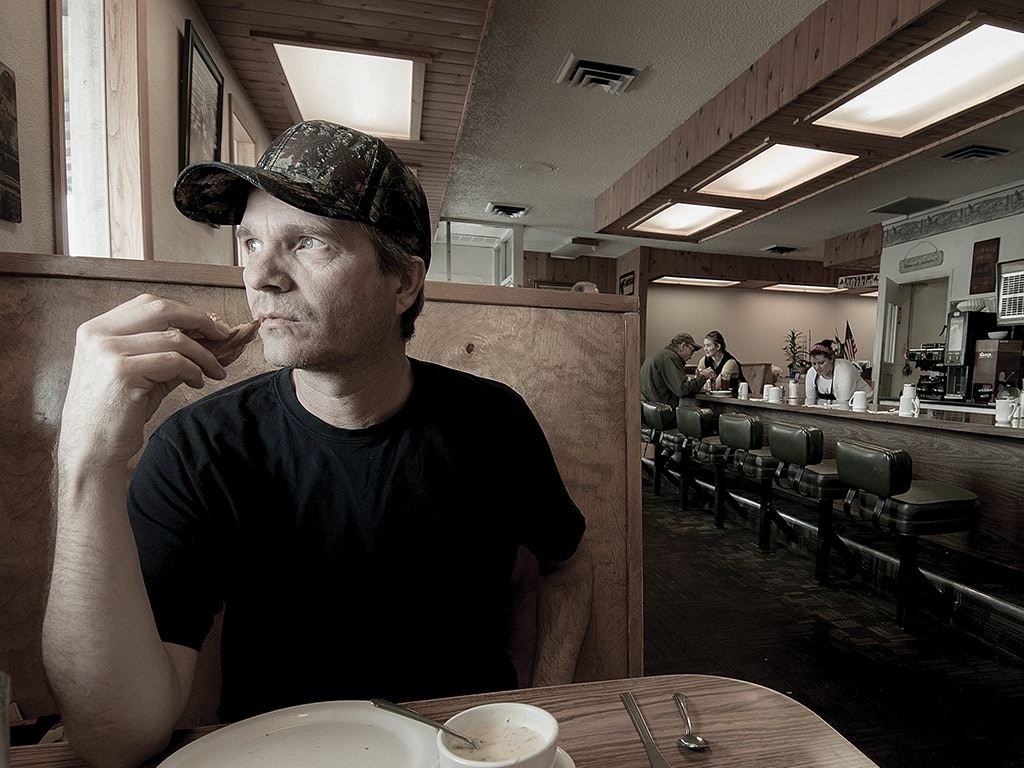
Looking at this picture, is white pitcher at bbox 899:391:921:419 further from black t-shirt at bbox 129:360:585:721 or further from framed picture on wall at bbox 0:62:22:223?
framed picture on wall at bbox 0:62:22:223

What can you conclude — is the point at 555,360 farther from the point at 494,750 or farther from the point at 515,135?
the point at 515,135

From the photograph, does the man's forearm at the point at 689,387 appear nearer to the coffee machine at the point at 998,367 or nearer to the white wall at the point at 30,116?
the coffee machine at the point at 998,367

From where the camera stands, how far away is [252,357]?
1229mm

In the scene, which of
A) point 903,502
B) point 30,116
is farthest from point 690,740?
point 903,502

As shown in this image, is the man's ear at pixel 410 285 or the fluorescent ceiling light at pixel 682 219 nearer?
the man's ear at pixel 410 285

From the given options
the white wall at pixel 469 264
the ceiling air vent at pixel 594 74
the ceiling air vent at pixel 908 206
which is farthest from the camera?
the white wall at pixel 469 264

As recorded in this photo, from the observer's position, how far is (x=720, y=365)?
717 centimetres

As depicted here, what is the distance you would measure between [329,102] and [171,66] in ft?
4.52

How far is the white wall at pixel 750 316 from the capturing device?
11055 millimetres

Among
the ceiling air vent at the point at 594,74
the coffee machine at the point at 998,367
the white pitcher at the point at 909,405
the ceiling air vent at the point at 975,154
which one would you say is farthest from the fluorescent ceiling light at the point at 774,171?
the coffee machine at the point at 998,367

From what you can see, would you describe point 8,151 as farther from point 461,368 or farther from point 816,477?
point 816,477

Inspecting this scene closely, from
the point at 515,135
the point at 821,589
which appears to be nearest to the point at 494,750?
the point at 821,589

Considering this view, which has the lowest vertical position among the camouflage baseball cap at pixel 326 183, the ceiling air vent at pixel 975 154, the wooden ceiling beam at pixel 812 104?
the camouflage baseball cap at pixel 326 183

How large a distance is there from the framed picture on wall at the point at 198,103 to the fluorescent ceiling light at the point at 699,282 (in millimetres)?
8456
